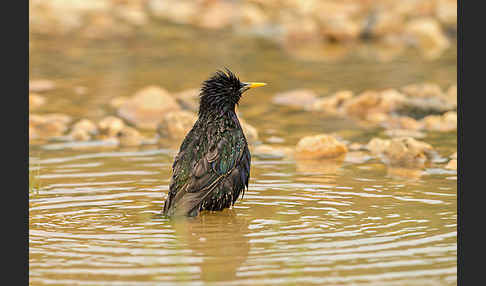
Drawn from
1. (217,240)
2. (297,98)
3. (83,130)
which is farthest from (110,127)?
(217,240)

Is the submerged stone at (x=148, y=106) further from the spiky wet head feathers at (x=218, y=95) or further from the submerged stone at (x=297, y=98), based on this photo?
the spiky wet head feathers at (x=218, y=95)

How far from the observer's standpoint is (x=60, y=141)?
13078 millimetres

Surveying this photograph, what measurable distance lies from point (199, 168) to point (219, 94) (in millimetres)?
886

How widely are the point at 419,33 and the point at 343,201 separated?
583 inches

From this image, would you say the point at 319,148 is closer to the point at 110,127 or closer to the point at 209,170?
the point at 209,170

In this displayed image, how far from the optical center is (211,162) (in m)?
9.37

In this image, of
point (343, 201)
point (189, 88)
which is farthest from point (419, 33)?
point (343, 201)

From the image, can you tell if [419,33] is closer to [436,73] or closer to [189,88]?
[436,73]

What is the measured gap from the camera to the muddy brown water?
720cm

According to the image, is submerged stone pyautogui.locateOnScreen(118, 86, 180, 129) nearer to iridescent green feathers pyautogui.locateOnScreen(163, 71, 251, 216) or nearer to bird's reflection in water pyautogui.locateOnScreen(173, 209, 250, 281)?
iridescent green feathers pyautogui.locateOnScreen(163, 71, 251, 216)

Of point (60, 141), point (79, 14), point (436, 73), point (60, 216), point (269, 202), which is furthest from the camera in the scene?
point (79, 14)

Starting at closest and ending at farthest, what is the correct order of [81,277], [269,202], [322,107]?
[81,277], [269,202], [322,107]

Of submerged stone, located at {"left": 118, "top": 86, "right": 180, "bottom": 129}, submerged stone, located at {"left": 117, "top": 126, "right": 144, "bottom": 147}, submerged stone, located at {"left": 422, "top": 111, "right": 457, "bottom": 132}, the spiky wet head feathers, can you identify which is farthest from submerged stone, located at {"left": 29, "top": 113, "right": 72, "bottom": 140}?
submerged stone, located at {"left": 422, "top": 111, "right": 457, "bottom": 132}

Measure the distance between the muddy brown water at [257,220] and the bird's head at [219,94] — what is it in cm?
101
